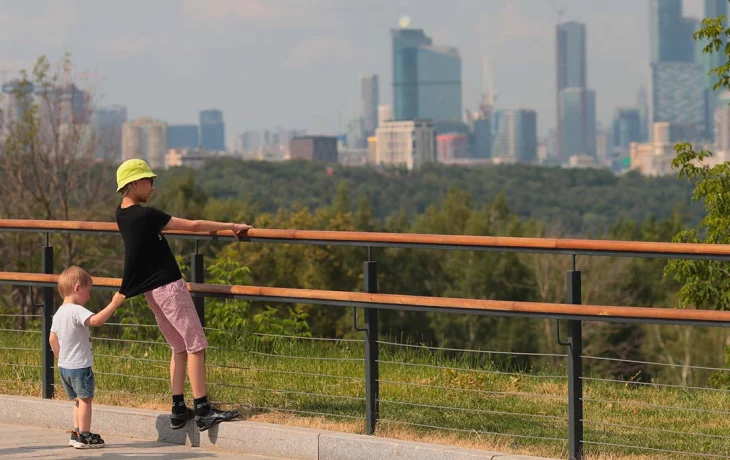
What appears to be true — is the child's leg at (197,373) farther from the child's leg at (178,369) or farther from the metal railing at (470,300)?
the metal railing at (470,300)

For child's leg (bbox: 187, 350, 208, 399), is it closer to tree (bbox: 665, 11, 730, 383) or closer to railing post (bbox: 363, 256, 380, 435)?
railing post (bbox: 363, 256, 380, 435)

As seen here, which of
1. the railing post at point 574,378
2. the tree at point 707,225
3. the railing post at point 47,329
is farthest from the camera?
the tree at point 707,225

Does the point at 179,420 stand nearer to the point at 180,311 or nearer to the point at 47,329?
the point at 180,311

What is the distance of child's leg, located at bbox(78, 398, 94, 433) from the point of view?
7.03 meters

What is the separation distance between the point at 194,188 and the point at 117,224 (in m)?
76.7

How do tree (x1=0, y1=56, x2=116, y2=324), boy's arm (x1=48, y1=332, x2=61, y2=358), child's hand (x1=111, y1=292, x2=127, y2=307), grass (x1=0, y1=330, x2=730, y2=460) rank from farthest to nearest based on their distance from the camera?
tree (x1=0, y1=56, x2=116, y2=324)
boy's arm (x1=48, y1=332, x2=61, y2=358)
child's hand (x1=111, y1=292, x2=127, y2=307)
grass (x1=0, y1=330, x2=730, y2=460)

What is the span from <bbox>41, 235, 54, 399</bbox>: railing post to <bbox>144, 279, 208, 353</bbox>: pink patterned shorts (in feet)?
3.82

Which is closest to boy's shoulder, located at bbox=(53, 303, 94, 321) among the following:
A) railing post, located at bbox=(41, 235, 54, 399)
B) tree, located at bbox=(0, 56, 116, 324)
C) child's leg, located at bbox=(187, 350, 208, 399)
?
child's leg, located at bbox=(187, 350, 208, 399)

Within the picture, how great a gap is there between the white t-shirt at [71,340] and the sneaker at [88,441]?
1.22 ft

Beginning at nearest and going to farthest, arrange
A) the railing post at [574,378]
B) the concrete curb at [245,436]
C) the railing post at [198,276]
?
the railing post at [574,378]
the concrete curb at [245,436]
the railing post at [198,276]

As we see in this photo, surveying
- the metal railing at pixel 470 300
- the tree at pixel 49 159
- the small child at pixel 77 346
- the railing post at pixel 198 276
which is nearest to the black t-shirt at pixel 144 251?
the small child at pixel 77 346

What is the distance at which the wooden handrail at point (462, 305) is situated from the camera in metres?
5.84

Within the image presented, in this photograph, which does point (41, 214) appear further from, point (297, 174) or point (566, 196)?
point (566, 196)

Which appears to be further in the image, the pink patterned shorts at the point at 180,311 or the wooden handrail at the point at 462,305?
the pink patterned shorts at the point at 180,311
